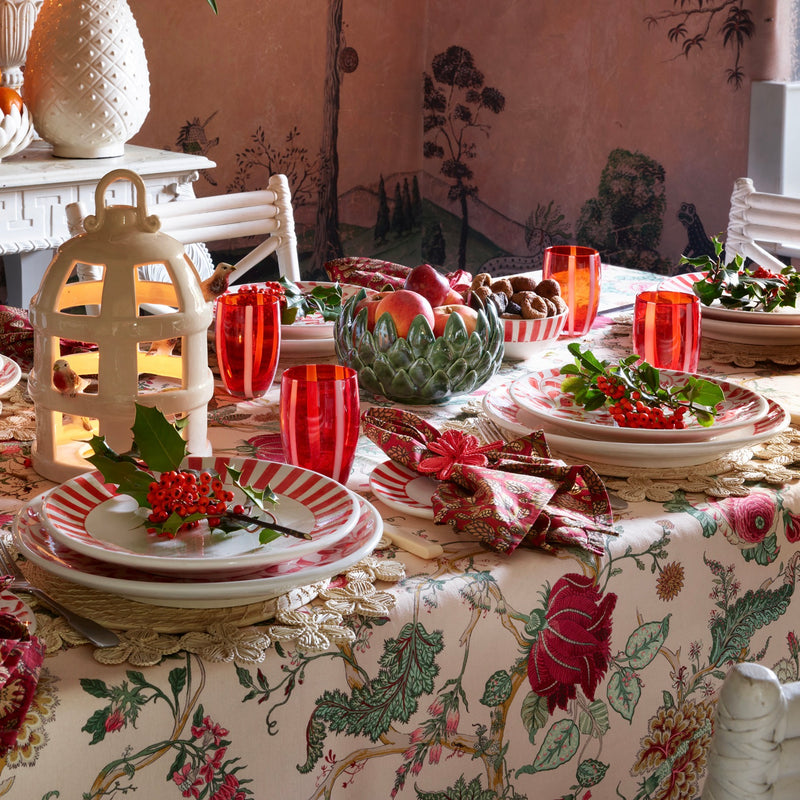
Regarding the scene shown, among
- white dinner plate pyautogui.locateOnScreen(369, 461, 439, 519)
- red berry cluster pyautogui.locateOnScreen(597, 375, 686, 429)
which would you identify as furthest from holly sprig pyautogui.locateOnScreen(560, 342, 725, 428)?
white dinner plate pyautogui.locateOnScreen(369, 461, 439, 519)

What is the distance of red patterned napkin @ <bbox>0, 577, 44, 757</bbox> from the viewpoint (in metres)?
0.57

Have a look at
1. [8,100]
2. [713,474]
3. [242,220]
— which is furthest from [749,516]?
[8,100]

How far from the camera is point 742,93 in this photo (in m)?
3.23

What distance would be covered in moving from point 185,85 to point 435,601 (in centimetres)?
313

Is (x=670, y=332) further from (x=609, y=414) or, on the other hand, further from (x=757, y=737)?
(x=757, y=737)

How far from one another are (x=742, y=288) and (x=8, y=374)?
101 cm

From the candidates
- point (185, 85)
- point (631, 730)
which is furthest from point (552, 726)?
point (185, 85)

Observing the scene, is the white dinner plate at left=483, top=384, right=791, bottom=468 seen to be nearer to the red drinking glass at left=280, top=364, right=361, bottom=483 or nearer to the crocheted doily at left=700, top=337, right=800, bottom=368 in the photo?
the red drinking glass at left=280, top=364, right=361, bottom=483

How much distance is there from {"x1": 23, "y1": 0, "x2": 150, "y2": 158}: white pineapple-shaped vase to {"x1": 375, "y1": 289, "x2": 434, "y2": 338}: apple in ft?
4.95

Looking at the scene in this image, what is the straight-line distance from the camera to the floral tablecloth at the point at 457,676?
63 centimetres

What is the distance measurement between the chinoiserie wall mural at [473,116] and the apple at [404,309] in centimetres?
245

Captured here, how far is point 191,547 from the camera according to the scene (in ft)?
2.38

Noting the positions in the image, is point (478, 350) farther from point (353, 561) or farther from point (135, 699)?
point (135, 699)

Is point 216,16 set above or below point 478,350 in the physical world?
above
